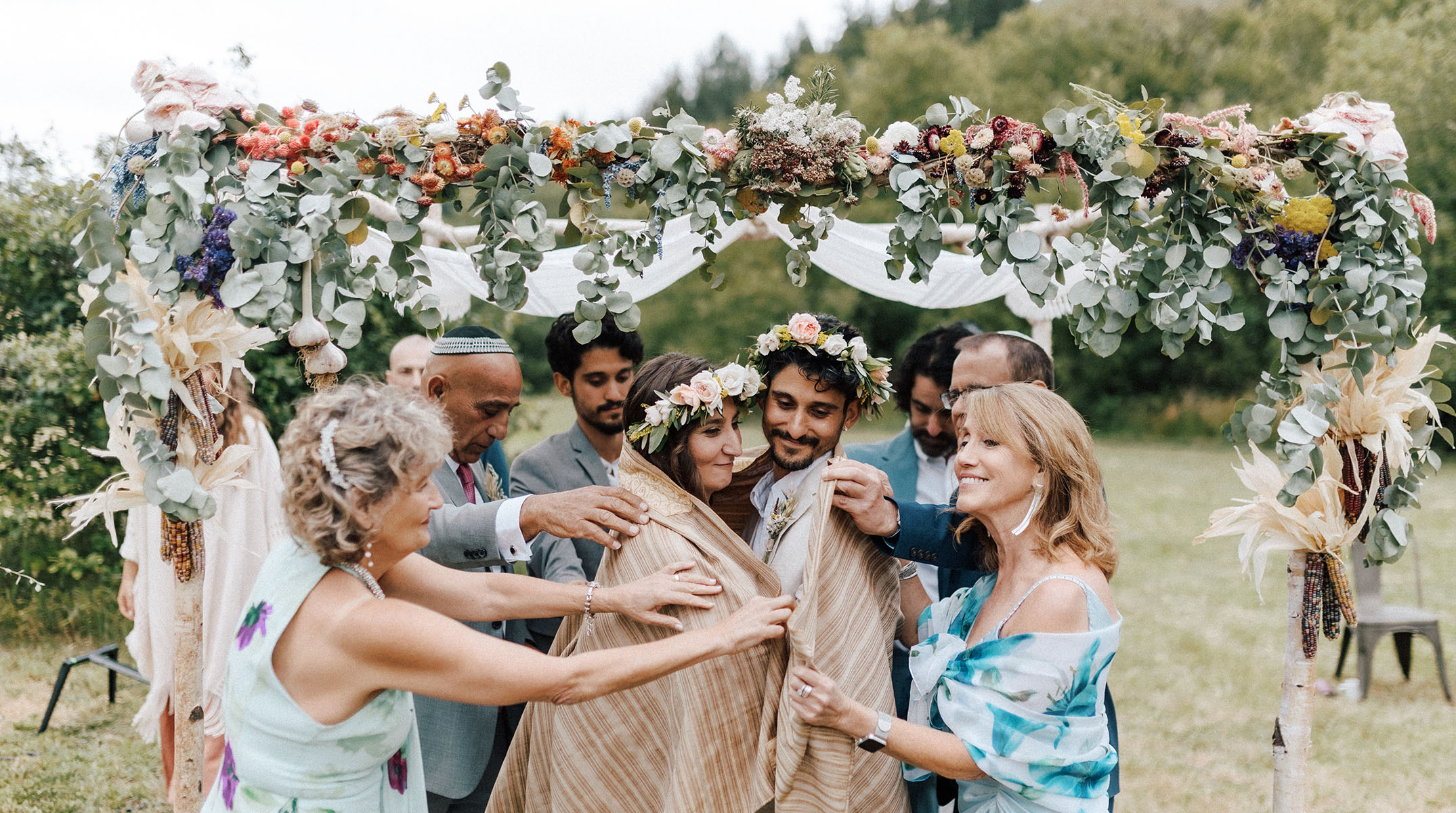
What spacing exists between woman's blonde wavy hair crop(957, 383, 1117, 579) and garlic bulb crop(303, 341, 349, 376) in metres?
1.94

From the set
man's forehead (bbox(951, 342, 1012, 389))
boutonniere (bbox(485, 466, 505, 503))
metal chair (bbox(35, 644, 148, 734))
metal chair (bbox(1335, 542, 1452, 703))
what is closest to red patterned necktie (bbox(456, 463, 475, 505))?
boutonniere (bbox(485, 466, 505, 503))

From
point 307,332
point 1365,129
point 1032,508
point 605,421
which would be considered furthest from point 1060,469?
point 307,332

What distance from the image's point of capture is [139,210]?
3.09 meters

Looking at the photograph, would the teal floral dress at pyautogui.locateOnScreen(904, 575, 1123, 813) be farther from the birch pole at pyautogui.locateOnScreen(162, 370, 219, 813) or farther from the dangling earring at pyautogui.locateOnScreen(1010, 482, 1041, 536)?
the birch pole at pyautogui.locateOnScreen(162, 370, 219, 813)

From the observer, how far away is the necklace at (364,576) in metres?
2.30

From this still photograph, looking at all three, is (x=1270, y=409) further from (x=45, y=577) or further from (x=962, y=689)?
(x=45, y=577)

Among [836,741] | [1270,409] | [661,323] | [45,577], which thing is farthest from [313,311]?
[661,323]

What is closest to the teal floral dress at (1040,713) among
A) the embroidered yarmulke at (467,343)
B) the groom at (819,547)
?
the groom at (819,547)

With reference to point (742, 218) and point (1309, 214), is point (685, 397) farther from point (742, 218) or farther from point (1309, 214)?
point (1309, 214)

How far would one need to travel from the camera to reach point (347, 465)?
7.21 ft

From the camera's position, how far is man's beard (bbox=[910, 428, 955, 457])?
4.77 meters

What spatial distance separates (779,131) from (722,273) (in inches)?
25.6

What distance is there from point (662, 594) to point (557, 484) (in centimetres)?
113

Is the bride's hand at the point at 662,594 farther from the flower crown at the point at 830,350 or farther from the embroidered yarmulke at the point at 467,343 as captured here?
the embroidered yarmulke at the point at 467,343
